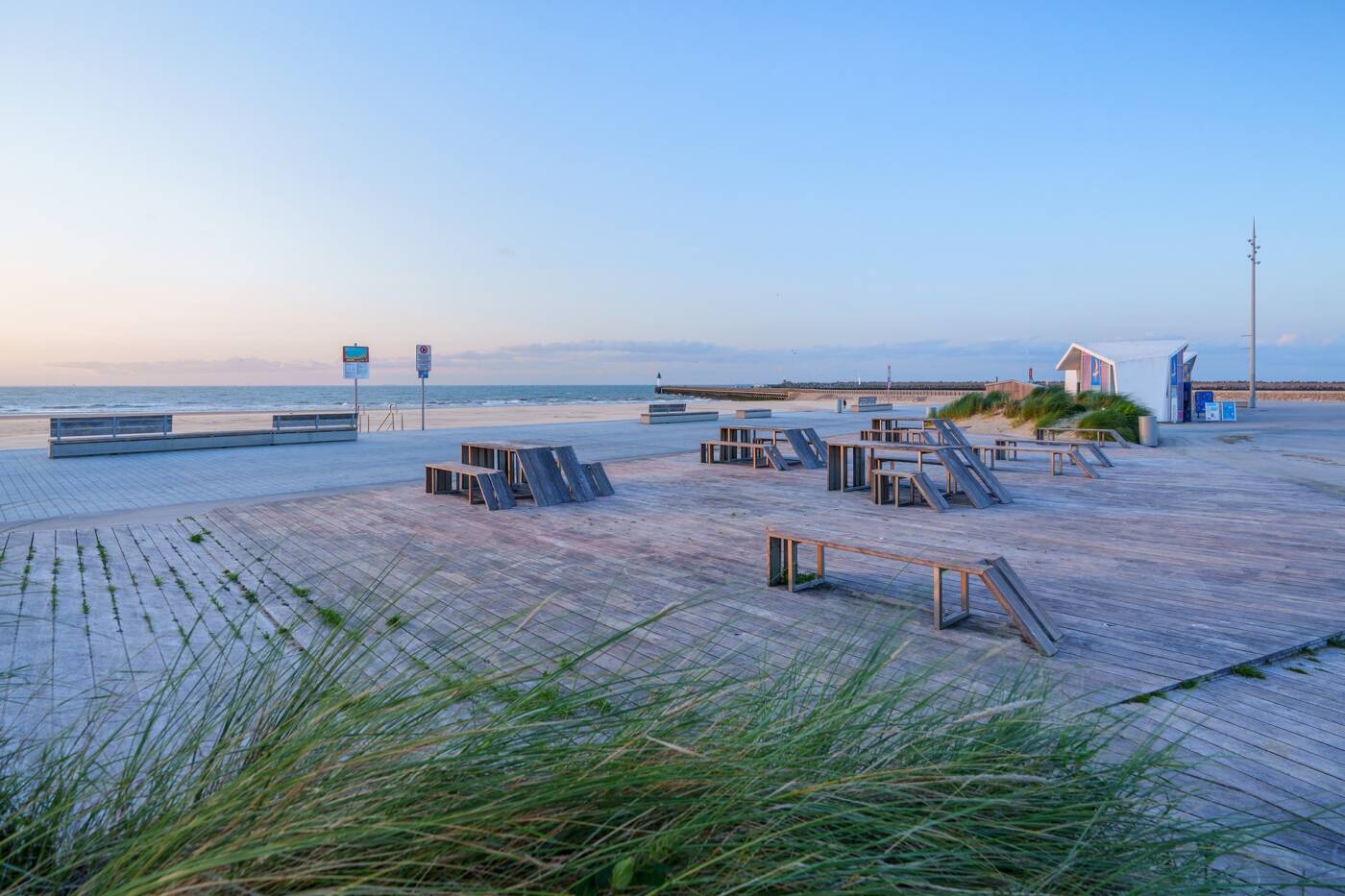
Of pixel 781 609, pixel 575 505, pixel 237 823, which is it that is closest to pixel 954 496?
pixel 575 505

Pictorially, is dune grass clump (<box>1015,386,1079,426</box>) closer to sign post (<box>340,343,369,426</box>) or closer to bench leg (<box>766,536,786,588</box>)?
bench leg (<box>766,536,786,588</box>)

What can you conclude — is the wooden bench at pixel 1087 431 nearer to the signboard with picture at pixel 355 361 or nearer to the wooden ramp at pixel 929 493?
the wooden ramp at pixel 929 493

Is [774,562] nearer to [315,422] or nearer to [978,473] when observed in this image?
[978,473]

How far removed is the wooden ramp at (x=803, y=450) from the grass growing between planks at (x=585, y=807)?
35.8ft

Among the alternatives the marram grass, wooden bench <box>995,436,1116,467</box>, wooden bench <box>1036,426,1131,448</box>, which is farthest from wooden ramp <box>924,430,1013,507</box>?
the marram grass

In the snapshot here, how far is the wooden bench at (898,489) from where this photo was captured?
8641mm

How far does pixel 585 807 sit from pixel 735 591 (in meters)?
4.18

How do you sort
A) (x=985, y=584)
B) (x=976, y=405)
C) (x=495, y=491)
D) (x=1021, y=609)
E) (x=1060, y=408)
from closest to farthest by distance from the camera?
(x=1021, y=609), (x=985, y=584), (x=495, y=491), (x=1060, y=408), (x=976, y=405)

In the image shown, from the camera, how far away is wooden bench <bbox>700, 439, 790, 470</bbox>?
1252cm

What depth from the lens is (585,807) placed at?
4.21 ft

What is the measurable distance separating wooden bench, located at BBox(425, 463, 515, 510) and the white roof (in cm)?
2026

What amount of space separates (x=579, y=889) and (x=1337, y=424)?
2699 centimetres

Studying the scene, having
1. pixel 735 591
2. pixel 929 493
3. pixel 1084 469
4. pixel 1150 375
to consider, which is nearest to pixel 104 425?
pixel 735 591

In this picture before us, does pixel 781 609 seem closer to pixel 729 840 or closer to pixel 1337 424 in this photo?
pixel 729 840
